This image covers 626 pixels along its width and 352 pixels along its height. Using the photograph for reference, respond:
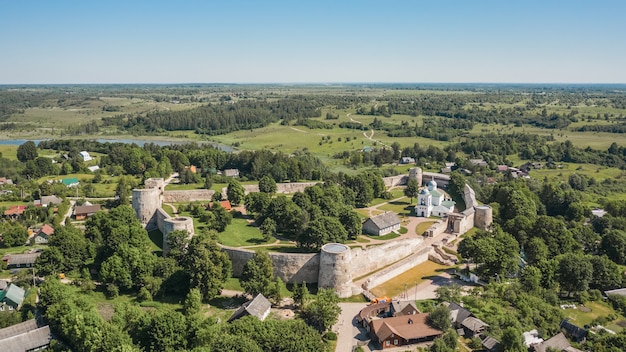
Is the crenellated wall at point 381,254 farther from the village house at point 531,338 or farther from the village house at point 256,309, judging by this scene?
the village house at point 531,338

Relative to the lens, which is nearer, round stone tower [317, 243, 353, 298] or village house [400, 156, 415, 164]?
round stone tower [317, 243, 353, 298]

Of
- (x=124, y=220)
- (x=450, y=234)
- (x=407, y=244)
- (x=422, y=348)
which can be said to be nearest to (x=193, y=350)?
(x=422, y=348)

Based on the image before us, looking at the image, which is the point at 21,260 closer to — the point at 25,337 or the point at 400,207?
the point at 25,337

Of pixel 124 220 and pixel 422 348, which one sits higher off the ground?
pixel 124 220

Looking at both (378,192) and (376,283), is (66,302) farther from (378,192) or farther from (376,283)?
(378,192)

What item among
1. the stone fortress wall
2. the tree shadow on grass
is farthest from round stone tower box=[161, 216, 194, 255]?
the tree shadow on grass

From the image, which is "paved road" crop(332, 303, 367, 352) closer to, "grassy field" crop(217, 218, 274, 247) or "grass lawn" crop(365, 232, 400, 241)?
"grass lawn" crop(365, 232, 400, 241)

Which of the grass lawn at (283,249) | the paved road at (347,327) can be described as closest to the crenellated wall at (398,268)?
the paved road at (347,327)
